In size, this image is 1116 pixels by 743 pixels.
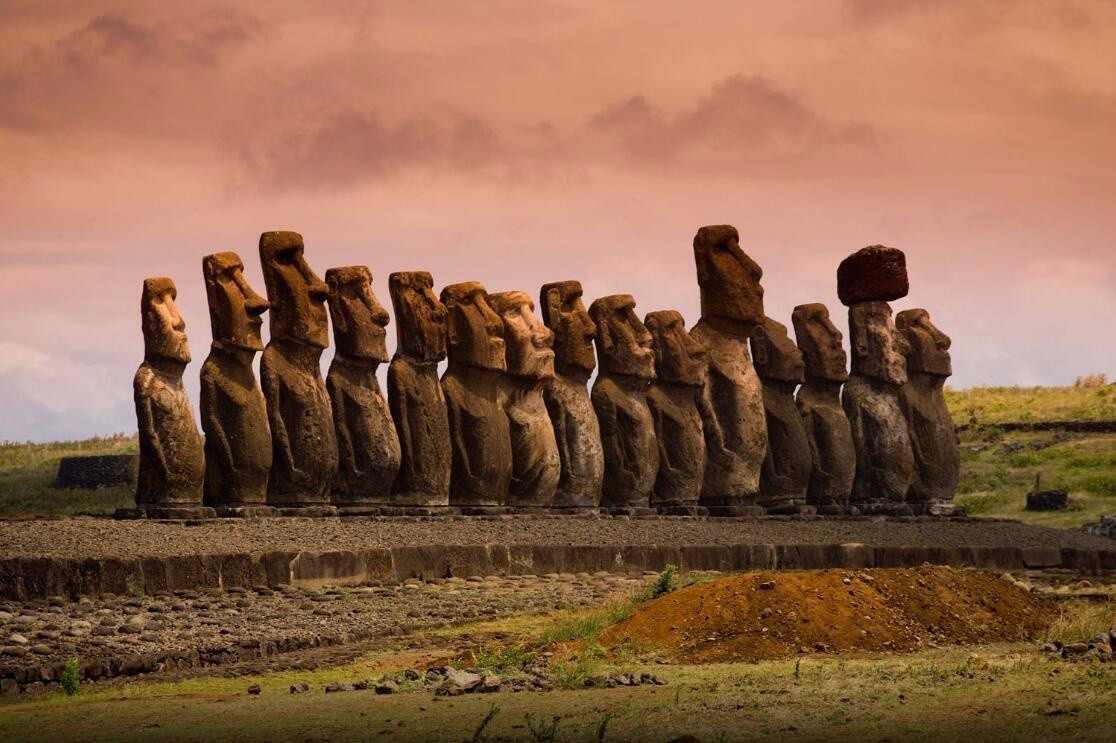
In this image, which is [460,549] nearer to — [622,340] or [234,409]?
[234,409]

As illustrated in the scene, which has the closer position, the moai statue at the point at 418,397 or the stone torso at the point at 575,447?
the moai statue at the point at 418,397

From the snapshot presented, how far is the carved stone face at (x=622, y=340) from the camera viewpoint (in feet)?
84.2

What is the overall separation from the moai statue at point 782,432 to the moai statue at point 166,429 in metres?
9.91

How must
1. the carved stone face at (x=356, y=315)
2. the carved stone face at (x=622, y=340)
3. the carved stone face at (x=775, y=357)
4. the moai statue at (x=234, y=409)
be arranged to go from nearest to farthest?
1. the moai statue at (x=234, y=409)
2. the carved stone face at (x=356, y=315)
3. the carved stone face at (x=622, y=340)
4. the carved stone face at (x=775, y=357)

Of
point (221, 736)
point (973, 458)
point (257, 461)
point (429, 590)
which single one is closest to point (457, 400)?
point (257, 461)

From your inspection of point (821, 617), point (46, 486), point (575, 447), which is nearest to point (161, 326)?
point (575, 447)

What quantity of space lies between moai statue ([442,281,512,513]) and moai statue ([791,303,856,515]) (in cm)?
659

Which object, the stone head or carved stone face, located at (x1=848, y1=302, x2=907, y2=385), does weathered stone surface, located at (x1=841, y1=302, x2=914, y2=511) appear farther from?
the stone head

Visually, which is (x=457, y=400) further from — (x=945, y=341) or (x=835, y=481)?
(x=945, y=341)

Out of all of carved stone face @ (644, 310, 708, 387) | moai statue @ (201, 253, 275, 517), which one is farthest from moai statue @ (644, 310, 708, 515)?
moai statue @ (201, 253, 275, 517)

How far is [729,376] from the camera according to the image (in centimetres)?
2698

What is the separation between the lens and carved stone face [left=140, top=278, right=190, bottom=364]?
20.6m

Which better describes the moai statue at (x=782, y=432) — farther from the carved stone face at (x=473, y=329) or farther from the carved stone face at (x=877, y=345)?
the carved stone face at (x=473, y=329)

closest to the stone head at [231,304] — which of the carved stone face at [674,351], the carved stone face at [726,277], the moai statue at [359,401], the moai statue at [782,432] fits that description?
the moai statue at [359,401]
